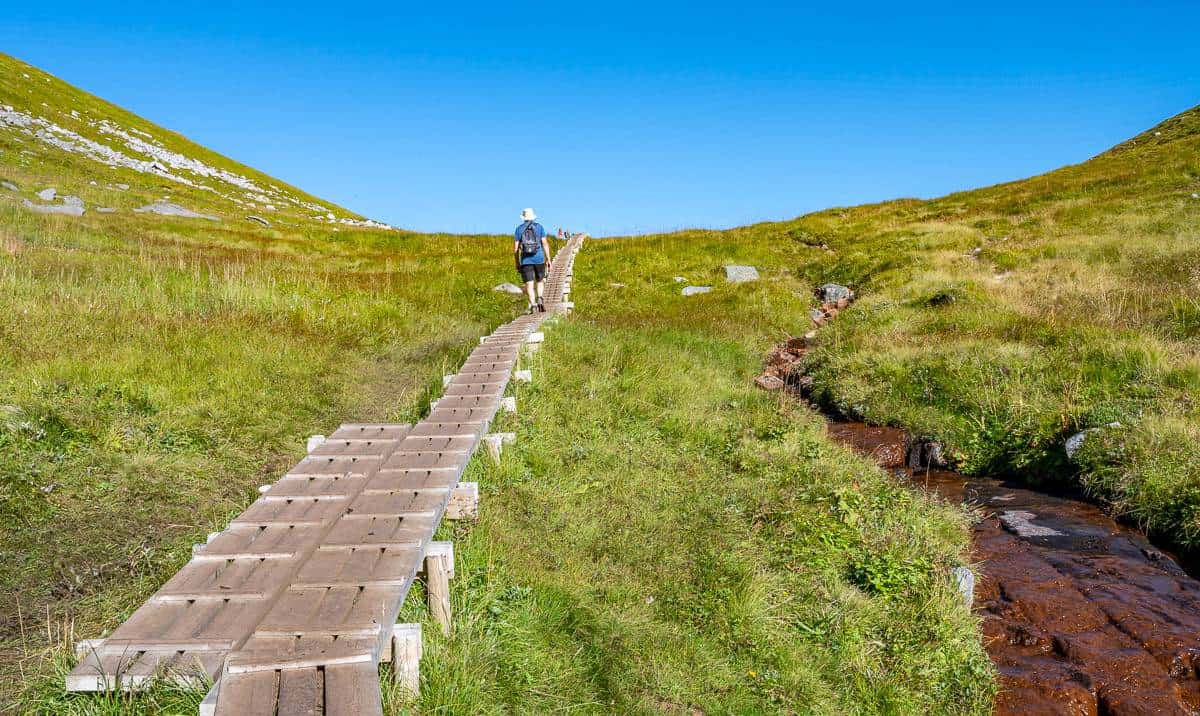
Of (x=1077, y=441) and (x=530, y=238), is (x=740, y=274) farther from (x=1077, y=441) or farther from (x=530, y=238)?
(x=1077, y=441)

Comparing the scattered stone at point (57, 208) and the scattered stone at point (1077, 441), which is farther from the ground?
the scattered stone at point (57, 208)

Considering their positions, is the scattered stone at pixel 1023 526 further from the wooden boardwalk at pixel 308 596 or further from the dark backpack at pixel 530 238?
the dark backpack at pixel 530 238

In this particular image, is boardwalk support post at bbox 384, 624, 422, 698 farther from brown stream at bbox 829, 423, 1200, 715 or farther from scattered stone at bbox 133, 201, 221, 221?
scattered stone at bbox 133, 201, 221, 221

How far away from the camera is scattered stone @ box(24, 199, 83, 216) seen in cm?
2319

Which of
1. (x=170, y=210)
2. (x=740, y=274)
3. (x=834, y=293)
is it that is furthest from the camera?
(x=170, y=210)

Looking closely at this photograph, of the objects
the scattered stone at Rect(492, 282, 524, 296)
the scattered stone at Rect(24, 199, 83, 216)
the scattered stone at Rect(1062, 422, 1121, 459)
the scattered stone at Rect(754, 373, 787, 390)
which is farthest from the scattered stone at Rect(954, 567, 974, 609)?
the scattered stone at Rect(24, 199, 83, 216)

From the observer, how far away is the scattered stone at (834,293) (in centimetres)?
2142

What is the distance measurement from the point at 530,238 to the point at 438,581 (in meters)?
11.1

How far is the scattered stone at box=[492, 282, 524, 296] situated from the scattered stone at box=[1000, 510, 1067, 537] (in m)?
16.1

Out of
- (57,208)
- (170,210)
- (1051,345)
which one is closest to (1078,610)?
(1051,345)

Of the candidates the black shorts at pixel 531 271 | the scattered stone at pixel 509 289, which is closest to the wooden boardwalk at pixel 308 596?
the black shorts at pixel 531 271

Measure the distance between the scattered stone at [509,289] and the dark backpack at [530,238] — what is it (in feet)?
22.1

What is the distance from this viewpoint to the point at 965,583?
627 centimetres

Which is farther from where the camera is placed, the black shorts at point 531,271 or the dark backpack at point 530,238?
the black shorts at point 531,271
